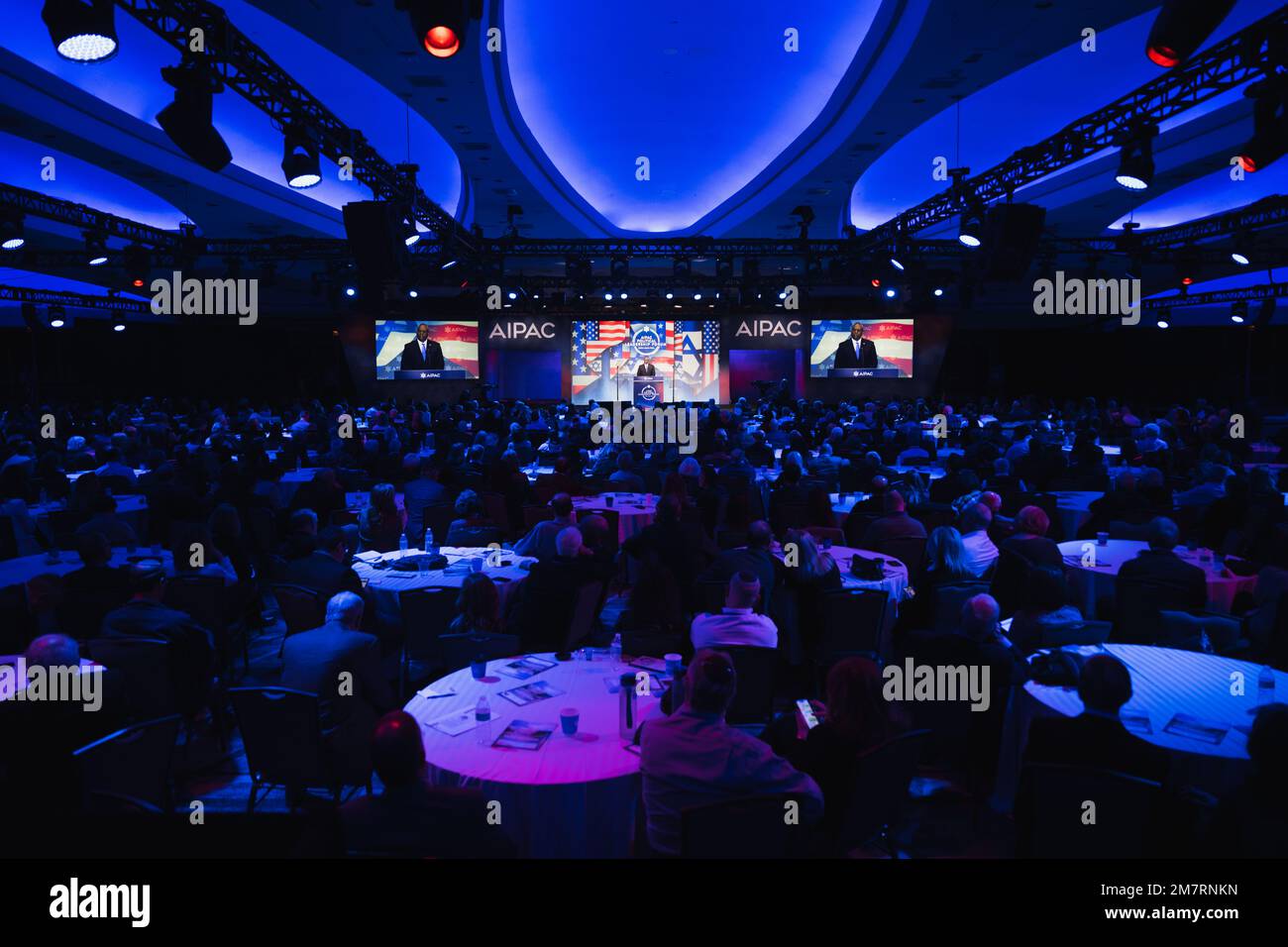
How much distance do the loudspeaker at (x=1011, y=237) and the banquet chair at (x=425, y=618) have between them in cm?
784

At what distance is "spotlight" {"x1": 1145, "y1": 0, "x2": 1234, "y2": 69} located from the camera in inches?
166

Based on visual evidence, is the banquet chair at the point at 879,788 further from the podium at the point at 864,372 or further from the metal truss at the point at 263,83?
the podium at the point at 864,372

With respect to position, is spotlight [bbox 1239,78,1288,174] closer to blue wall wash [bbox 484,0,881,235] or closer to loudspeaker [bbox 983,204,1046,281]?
blue wall wash [bbox 484,0,881,235]

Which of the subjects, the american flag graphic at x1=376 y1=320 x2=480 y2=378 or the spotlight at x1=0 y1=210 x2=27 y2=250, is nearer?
the spotlight at x1=0 y1=210 x2=27 y2=250

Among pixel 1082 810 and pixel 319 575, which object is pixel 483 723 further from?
pixel 319 575

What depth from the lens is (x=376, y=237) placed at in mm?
9383

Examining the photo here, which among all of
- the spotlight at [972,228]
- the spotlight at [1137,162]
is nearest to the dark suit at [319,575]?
the spotlight at [1137,162]

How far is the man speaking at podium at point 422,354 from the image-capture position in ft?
78.0

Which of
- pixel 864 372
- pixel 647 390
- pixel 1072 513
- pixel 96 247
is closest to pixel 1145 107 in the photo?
pixel 1072 513

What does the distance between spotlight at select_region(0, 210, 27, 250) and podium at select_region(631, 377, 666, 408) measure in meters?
15.1

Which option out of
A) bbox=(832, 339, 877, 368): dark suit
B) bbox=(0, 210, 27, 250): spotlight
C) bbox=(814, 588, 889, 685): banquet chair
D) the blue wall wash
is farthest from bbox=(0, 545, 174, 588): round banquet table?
bbox=(832, 339, 877, 368): dark suit

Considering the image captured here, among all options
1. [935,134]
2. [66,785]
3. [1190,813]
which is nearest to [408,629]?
[66,785]

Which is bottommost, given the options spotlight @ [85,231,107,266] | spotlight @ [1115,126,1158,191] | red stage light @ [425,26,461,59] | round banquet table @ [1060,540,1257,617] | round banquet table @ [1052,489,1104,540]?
round banquet table @ [1060,540,1257,617]

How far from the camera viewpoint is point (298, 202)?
14.0 m
